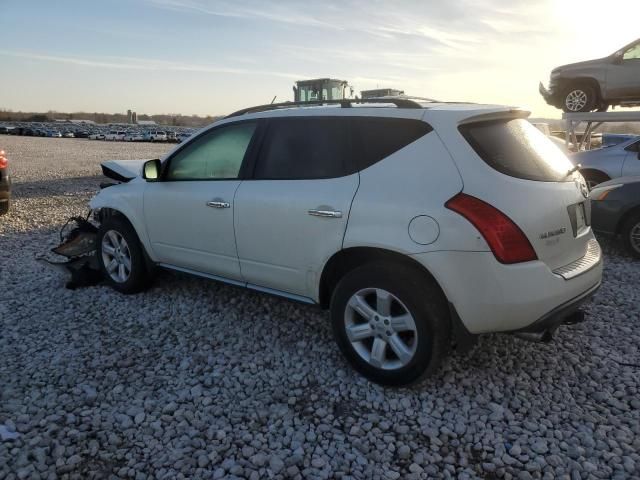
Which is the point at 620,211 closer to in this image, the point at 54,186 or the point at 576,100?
the point at 576,100

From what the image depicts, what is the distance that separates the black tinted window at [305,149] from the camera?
3395mm

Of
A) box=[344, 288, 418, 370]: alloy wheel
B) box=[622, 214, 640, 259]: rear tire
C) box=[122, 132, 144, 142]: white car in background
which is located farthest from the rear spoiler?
box=[122, 132, 144, 142]: white car in background

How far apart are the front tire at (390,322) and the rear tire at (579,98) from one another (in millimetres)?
10042

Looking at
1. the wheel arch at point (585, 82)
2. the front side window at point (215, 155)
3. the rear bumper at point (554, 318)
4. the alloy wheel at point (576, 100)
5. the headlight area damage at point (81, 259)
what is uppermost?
the wheel arch at point (585, 82)

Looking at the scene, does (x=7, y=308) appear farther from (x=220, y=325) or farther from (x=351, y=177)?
(x=351, y=177)

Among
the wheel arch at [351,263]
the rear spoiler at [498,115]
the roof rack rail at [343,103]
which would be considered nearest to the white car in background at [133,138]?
the roof rack rail at [343,103]

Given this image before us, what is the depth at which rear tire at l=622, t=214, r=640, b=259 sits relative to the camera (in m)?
6.23

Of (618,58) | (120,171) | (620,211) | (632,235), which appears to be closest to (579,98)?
(618,58)

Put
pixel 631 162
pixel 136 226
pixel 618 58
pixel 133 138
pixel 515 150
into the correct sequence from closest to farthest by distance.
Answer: pixel 515 150, pixel 136 226, pixel 631 162, pixel 618 58, pixel 133 138

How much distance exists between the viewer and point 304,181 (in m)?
3.48

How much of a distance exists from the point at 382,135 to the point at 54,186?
473 inches

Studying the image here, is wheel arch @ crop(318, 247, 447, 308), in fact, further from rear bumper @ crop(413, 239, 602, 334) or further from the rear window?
the rear window

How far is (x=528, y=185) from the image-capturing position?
2928 millimetres

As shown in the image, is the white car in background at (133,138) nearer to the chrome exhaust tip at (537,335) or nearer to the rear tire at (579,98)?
the rear tire at (579,98)
